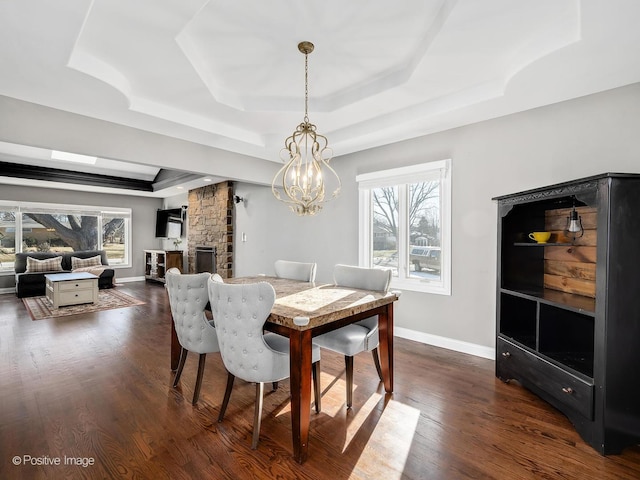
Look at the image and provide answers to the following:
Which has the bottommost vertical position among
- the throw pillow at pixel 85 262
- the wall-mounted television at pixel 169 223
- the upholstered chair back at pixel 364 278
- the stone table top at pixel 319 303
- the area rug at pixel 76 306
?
the area rug at pixel 76 306

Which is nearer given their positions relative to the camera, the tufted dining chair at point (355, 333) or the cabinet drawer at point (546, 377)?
the cabinet drawer at point (546, 377)

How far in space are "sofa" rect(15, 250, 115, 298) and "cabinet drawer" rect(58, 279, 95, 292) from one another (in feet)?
4.74

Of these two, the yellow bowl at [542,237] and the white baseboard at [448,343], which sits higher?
the yellow bowl at [542,237]

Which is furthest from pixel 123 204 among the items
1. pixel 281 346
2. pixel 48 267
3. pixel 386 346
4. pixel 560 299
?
pixel 560 299

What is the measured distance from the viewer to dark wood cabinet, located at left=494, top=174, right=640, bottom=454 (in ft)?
5.93

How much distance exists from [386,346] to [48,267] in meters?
7.58

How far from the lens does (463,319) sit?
3.31 m

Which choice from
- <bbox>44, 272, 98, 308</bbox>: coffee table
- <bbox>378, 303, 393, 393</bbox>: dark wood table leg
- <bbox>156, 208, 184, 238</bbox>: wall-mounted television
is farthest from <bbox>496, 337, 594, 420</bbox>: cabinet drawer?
<bbox>156, 208, 184, 238</bbox>: wall-mounted television

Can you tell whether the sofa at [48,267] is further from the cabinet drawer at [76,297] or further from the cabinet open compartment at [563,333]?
the cabinet open compartment at [563,333]

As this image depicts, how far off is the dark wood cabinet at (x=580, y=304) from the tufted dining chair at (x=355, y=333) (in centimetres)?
108

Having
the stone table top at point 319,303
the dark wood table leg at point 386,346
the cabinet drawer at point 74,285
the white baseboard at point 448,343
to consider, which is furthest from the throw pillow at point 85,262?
the dark wood table leg at point 386,346

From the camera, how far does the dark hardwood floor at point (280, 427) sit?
1674mm

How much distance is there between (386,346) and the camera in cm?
246

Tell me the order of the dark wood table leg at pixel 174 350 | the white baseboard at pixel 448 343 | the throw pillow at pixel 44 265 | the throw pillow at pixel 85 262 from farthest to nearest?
the throw pillow at pixel 85 262 → the throw pillow at pixel 44 265 → the white baseboard at pixel 448 343 → the dark wood table leg at pixel 174 350
